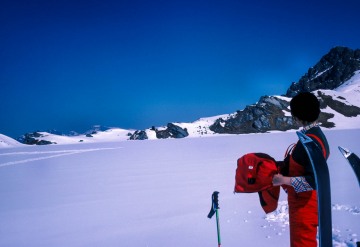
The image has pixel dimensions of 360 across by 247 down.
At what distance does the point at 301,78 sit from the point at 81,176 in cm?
19828

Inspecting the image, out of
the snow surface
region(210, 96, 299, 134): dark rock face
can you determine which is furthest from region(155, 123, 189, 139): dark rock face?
the snow surface

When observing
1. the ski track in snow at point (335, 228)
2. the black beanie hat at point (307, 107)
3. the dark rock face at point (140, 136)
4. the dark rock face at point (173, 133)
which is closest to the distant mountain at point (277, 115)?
the dark rock face at point (140, 136)

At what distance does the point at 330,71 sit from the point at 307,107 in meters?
200

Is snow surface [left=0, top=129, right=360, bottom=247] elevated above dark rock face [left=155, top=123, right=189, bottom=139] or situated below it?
below

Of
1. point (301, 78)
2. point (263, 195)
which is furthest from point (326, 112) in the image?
point (263, 195)

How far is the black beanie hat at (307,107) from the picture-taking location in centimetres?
286

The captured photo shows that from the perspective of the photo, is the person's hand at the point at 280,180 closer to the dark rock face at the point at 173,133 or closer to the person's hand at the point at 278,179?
the person's hand at the point at 278,179

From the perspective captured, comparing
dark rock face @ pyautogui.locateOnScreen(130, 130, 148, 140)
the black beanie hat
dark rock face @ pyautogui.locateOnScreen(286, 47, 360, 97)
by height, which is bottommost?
the black beanie hat

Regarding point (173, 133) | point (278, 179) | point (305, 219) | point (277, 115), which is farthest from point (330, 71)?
point (278, 179)

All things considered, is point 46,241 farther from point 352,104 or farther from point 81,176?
→ point 352,104

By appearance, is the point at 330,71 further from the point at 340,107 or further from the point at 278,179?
the point at 278,179

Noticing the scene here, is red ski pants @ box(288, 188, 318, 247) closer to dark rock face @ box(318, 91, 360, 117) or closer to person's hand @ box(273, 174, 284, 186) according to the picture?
person's hand @ box(273, 174, 284, 186)

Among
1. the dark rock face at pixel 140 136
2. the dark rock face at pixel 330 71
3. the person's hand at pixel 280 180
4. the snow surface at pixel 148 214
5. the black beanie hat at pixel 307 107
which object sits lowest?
the snow surface at pixel 148 214

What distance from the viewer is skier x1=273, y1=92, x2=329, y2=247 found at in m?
2.75
